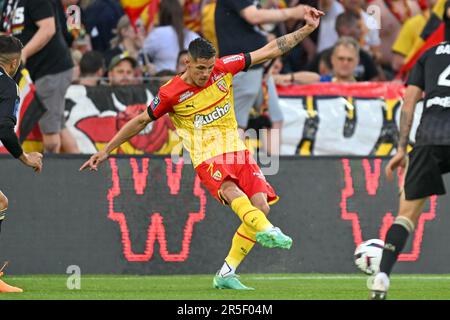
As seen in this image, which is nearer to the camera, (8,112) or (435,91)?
(435,91)

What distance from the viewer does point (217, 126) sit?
11.5 metres

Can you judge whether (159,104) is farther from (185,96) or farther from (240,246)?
(240,246)

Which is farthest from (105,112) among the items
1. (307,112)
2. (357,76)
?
(357,76)

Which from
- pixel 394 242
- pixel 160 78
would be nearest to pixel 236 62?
pixel 394 242

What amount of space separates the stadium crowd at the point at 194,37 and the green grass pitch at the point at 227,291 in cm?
248

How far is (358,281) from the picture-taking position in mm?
12258

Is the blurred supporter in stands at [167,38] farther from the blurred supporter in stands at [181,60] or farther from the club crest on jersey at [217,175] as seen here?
the club crest on jersey at [217,175]

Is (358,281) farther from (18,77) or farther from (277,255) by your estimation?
(18,77)

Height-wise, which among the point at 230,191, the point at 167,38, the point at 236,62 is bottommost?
the point at 230,191

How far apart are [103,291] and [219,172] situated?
151 centimetres

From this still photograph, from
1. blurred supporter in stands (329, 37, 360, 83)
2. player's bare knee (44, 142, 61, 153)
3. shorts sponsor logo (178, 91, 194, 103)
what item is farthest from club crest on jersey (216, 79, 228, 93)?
blurred supporter in stands (329, 37, 360, 83)

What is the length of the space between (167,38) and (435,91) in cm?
744

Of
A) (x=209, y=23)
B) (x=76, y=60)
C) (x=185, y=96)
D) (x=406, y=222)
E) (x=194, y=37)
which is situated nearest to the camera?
(x=406, y=222)

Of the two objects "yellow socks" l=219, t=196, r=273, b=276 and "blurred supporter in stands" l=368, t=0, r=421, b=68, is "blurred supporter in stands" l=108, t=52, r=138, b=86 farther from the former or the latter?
"yellow socks" l=219, t=196, r=273, b=276
